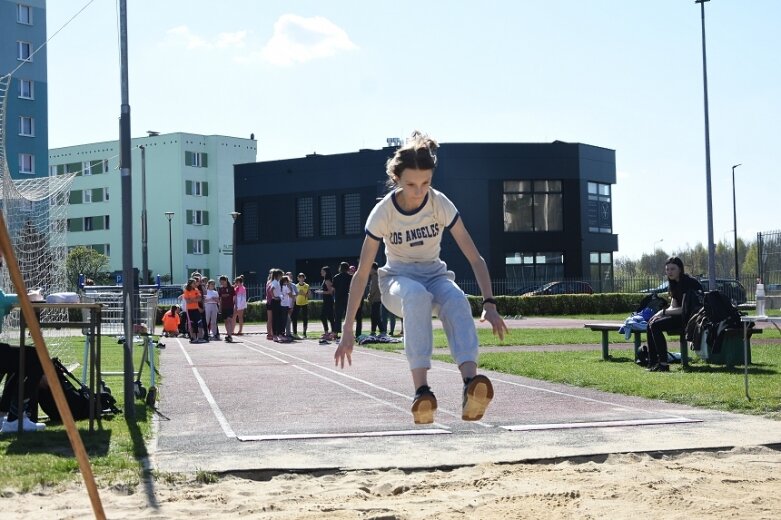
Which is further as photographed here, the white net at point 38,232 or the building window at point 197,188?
the building window at point 197,188

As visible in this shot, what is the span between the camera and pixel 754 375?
14219mm

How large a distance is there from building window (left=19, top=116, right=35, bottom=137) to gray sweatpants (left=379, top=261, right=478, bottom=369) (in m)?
57.4

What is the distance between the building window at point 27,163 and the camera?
193 ft

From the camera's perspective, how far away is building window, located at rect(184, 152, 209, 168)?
80506 mm

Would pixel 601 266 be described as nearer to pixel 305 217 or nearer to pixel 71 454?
pixel 305 217

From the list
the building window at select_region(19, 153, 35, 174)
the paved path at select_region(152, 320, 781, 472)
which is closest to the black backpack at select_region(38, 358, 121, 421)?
the paved path at select_region(152, 320, 781, 472)

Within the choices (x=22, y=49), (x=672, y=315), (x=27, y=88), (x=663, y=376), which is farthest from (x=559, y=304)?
(x=22, y=49)

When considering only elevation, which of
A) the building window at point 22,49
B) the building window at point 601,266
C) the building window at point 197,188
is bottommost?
the building window at point 601,266

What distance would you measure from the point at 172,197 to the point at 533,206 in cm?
3575

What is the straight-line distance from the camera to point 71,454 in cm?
850

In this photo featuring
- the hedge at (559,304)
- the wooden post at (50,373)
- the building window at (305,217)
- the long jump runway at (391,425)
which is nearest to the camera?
the wooden post at (50,373)

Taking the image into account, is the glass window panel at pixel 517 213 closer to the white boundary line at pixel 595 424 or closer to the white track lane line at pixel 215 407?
the white track lane line at pixel 215 407

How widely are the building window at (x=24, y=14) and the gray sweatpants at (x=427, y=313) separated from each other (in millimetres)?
58708

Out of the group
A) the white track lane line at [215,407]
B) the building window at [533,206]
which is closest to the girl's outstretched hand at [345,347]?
the white track lane line at [215,407]
